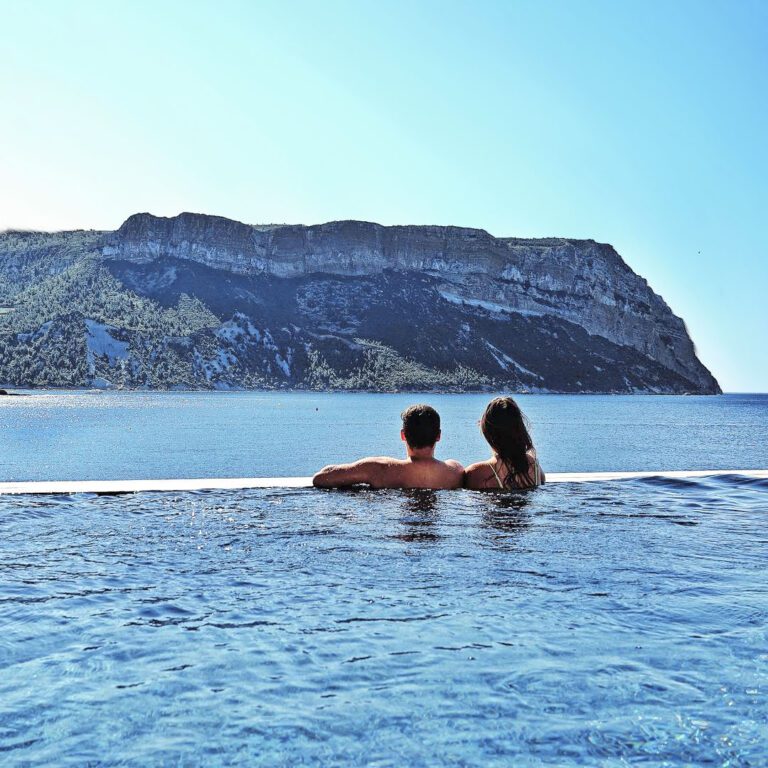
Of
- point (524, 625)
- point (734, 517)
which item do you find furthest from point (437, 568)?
point (734, 517)

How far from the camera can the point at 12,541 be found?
633cm

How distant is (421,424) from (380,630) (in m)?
3.93

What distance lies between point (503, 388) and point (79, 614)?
620 feet

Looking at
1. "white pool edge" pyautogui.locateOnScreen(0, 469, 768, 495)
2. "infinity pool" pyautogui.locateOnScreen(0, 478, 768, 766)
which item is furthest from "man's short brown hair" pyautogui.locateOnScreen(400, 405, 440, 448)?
"white pool edge" pyautogui.locateOnScreen(0, 469, 768, 495)

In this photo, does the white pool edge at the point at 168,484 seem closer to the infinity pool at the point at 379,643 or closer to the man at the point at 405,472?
the man at the point at 405,472

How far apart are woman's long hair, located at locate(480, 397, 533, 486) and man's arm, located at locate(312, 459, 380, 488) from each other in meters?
1.35

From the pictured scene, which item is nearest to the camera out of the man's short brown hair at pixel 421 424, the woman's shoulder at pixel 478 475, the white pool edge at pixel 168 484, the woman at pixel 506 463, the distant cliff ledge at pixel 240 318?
the man's short brown hair at pixel 421 424

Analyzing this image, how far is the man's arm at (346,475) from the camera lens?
8.84 metres

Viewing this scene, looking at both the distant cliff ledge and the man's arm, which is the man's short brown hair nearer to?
the man's arm

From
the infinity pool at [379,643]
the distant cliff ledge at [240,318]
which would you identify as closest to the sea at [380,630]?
the infinity pool at [379,643]

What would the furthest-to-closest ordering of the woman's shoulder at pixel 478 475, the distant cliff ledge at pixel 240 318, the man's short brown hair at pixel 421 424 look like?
the distant cliff ledge at pixel 240 318 → the woman's shoulder at pixel 478 475 → the man's short brown hair at pixel 421 424

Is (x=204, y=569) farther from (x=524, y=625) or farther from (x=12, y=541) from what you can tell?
(x=524, y=625)

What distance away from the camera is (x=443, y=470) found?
28.5ft

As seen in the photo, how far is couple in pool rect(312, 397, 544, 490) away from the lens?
27.5 ft
